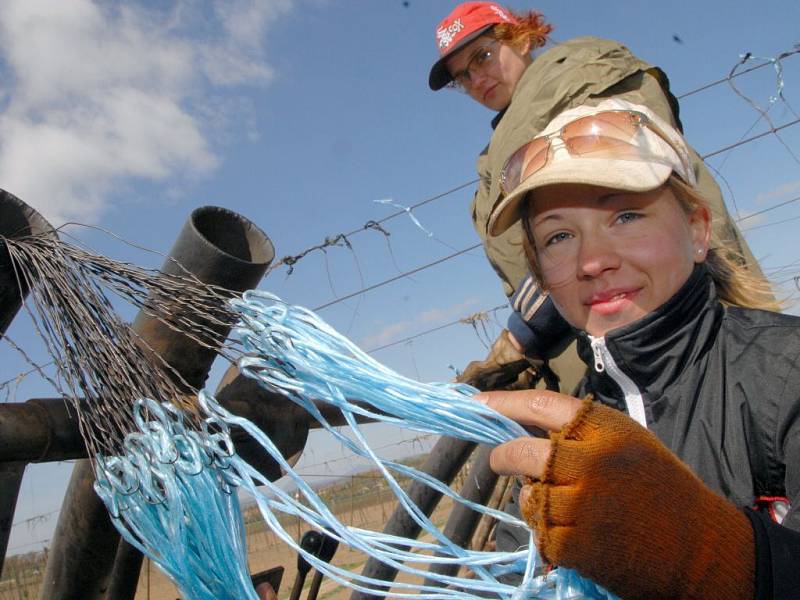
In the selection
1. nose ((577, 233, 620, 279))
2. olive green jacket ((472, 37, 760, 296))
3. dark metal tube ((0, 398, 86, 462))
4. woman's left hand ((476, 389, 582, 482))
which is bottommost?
dark metal tube ((0, 398, 86, 462))

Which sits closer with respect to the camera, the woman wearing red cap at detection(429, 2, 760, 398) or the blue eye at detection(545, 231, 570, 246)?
the blue eye at detection(545, 231, 570, 246)

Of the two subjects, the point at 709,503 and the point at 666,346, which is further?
the point at 666,346

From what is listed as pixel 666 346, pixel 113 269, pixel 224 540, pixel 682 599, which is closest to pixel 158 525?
pixel 224 540

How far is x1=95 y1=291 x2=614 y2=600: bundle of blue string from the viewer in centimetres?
115

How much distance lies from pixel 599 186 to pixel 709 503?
0.80 m

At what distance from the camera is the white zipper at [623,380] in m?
1.50

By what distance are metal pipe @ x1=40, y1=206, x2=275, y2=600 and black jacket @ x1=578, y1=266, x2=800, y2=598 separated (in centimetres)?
83

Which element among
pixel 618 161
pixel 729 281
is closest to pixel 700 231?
pixel 729 281

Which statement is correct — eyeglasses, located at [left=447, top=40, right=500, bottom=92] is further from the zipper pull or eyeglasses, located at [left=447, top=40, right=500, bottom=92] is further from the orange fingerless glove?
the orange fingerless glove

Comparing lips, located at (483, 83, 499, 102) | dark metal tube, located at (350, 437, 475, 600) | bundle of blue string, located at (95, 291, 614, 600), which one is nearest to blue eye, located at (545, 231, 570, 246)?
bundle of blue string, located at (95, 291, 614, 600)

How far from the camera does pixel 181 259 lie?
1.54m

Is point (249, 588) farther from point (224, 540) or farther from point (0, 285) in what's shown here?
point (0, 285)

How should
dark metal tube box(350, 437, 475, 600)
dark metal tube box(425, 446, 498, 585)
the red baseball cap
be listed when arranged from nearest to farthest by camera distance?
dark metal tube box(350, 437, 475, 600) < the red baseball cap < dark metal tube box(425, 446, 498, 585)

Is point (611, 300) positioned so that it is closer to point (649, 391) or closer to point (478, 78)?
point (649, 391)
